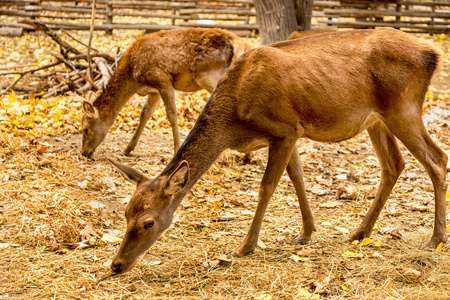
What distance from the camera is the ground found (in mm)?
4207

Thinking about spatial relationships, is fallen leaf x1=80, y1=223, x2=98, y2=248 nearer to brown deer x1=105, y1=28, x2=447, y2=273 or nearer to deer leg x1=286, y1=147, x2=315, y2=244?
brown deer x1=105, y1=28, x2=447, y2=273

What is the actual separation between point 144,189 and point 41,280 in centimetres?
121

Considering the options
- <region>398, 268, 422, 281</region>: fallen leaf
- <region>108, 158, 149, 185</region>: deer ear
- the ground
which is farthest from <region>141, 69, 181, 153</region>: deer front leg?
<region>398, 268, 422, 281</region>: fallen leaf

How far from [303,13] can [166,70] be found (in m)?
3.21

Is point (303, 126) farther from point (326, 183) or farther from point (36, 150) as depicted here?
point (36, 150)

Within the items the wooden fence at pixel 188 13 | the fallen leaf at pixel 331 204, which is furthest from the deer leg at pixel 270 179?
the wooden fence at pixel 188 13

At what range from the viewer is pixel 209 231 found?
5531 mm

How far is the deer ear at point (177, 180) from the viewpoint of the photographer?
13.6 feet

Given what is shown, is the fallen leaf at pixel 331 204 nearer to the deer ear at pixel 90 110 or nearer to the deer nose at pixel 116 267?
the deer nose at pixel 116 267

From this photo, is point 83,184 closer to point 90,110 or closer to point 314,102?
point 90,110

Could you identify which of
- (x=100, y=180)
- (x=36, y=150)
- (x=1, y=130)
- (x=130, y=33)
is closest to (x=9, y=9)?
(x=130, y=33)

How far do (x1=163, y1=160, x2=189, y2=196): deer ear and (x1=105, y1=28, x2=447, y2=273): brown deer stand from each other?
0.62 feet

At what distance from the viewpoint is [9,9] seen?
20125 millimetres

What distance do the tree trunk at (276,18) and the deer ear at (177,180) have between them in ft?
18.2
